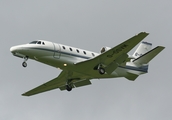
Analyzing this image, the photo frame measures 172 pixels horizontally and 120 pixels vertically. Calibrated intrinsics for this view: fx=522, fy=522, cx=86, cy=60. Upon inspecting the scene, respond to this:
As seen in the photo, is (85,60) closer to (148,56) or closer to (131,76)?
(131,76)

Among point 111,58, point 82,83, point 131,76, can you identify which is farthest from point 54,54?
point 131,76

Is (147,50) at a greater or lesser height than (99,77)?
greater

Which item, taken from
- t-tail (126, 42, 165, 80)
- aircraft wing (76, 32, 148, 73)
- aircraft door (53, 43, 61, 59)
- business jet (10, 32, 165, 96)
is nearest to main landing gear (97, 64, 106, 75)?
business jet (10, 32, 165, 96)

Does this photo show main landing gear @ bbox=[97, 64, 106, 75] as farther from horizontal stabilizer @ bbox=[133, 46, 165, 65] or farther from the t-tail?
horizontal stabilizer @ bbox=[133, 46, 165, 65]

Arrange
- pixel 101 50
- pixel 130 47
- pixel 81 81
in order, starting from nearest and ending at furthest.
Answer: pixel 130 47
pixel 101 50
pixel 81 81

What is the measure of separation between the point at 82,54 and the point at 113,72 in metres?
3.32

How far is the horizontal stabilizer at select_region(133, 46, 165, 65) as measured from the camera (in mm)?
39991

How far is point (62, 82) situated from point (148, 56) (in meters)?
7.69

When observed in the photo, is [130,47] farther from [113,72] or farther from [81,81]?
[81,81]

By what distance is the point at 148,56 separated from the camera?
137 ft

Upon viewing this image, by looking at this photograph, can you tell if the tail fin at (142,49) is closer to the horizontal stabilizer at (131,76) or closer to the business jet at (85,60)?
the business jet at (85,60)

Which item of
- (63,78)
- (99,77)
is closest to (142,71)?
(99,77)

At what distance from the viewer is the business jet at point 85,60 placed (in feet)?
126

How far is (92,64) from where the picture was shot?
3981cm
